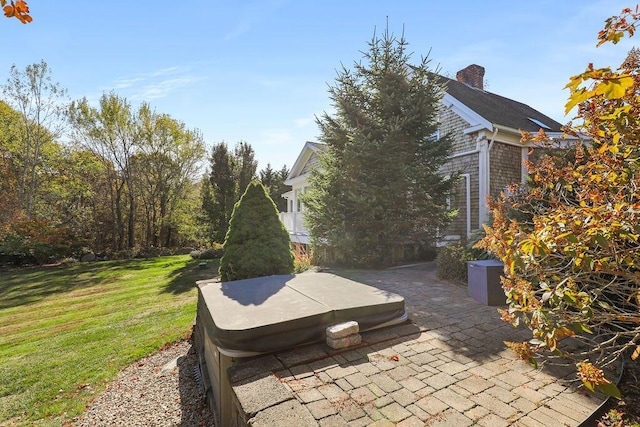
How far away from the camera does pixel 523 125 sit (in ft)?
36.3

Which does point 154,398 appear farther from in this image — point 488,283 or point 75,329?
point 488,283

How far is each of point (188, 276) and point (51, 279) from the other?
5574 millimetres

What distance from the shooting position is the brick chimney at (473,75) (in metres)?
15.1

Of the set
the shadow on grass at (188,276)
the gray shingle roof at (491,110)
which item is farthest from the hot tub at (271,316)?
the gray shingle roof at (491,110)

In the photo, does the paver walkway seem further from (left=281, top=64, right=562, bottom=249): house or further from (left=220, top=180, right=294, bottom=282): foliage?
(left=281, top=64, right=562, bottom=249): house

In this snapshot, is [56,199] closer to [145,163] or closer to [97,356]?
[145,163]

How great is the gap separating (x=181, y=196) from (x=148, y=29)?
678 inches

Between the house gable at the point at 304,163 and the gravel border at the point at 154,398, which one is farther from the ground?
the house gable at the point at 304,163

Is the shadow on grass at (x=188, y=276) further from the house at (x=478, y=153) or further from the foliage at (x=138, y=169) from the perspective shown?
the foliage at (x=138, y=169)

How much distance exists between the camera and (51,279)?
1185cm

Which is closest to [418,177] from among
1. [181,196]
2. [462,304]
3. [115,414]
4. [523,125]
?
[462,304]

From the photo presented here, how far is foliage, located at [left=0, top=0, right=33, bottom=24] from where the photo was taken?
1631 mm

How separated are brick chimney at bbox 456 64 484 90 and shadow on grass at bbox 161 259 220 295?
48.9ft

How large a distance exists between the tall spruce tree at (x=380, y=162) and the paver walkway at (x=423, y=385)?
4749mm
